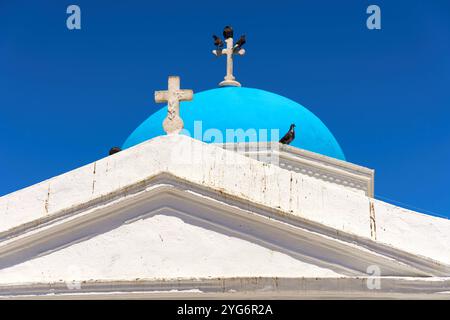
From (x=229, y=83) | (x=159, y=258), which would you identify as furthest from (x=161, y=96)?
(x=229, y=83)

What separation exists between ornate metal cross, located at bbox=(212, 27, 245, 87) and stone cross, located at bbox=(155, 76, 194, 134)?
20.6 feet

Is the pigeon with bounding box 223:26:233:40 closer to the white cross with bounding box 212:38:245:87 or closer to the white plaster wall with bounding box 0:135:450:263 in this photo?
the white cross with bounding box 212:38:245:87

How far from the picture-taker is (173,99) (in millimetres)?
8930

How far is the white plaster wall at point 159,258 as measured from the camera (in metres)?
7.74

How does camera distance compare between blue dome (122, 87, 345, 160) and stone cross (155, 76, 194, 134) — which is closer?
stone cross (155, 76, 194, 134)

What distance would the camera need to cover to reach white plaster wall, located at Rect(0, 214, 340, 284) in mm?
7742

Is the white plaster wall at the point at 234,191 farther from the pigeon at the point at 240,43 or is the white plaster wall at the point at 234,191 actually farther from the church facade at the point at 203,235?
the pigeon at the point at 240,43

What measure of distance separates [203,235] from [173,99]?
1633 mm

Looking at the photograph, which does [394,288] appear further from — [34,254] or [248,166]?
[34,254]

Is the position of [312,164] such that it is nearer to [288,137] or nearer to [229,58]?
[288,137]

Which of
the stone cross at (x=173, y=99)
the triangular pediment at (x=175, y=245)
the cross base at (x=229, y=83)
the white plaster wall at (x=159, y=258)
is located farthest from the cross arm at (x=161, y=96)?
the cross base at (x=229, y=83)

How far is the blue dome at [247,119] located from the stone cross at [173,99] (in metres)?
4.04

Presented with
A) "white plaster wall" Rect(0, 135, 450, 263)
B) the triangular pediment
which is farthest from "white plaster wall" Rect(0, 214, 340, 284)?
"white plaster wall" Rect(0, 135, 450, 263)

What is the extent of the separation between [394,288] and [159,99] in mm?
3083
